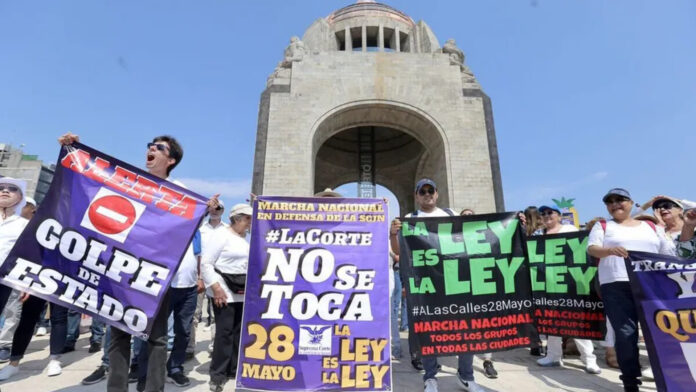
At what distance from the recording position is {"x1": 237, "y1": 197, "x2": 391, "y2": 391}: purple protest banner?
293 centimetres

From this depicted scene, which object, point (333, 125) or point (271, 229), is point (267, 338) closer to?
point (271, 229)

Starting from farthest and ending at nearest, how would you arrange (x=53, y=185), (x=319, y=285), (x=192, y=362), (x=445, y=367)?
(x=192, y=362) → (x=445, y=367) → (x=319, y=285) → (x=53, y=185)

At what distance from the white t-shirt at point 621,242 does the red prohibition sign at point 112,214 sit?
14.4 feet

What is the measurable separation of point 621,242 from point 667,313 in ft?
2.26

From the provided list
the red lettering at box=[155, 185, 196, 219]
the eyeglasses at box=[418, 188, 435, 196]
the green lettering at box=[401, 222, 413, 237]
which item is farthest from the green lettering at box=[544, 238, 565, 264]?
the red lettering at box=[155, 185, 196, 219]

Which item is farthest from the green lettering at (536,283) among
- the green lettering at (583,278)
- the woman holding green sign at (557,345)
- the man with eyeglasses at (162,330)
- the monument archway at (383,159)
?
the monument archway at (383,159)

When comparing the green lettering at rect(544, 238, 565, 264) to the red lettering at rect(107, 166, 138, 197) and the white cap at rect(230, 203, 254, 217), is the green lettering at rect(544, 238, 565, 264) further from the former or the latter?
the red lettering at rect(107, 166, 138, 197)

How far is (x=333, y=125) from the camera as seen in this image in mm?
14570

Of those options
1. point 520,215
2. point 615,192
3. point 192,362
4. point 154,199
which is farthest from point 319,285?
point 615,192

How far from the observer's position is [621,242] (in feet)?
10.9

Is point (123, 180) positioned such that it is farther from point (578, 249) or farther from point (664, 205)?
point (664, 205)

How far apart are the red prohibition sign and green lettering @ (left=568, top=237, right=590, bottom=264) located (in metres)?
4.99

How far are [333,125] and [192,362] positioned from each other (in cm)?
1141

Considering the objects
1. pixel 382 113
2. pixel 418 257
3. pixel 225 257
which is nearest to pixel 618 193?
pixel 418 257
